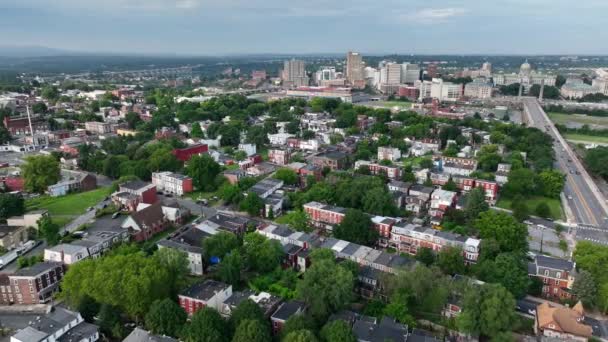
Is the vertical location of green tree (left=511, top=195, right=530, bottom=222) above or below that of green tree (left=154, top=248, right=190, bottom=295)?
below

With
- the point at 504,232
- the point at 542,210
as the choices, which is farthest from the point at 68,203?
the point at 542,210

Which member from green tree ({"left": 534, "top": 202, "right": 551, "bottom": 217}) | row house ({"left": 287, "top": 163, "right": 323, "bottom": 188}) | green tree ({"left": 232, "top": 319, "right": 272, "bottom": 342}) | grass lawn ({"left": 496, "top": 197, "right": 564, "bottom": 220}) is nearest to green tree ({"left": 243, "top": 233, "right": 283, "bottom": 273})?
green tree ({"left": 232, "top": 319, "right": 272, "bottom": 342})

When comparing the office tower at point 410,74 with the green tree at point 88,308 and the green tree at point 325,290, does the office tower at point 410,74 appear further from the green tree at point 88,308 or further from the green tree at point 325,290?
the green tree at point 88,308

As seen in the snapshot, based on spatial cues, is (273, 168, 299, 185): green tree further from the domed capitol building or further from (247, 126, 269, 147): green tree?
the domed capitol building

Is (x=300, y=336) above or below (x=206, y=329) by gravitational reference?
above

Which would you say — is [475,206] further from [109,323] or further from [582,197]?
[109,323]

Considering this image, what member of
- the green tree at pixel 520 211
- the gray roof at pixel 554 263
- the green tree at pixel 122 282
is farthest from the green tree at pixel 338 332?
the green tree at pixel 520 211
